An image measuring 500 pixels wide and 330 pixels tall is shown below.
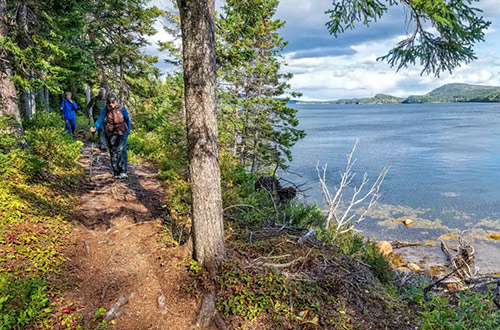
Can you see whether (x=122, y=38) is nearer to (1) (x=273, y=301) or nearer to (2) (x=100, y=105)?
(2) (x=100, y=105)

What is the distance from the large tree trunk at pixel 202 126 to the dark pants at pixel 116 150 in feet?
13.3

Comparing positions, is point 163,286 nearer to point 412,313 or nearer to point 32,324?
point 32,324

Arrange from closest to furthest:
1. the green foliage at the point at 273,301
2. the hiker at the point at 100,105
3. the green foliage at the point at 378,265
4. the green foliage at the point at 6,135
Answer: the green foliage at the point at 273,301 < the green foliage at the point at 6,135 < the green foliage at the point at 378,265 < the hiker at the point at 100,105

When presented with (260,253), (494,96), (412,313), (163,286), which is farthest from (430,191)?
(494,96)

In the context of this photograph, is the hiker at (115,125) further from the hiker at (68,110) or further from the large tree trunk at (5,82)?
the hiker at (68,110)

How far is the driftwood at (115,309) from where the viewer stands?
3.34 metres

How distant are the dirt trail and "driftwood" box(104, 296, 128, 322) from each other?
4 cm

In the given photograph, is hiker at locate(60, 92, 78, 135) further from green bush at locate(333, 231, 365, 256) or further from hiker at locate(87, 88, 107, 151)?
green bush at locate(333, 231, 365, 256)

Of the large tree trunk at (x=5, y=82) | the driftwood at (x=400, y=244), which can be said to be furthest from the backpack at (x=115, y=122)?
the driftwood at (x=400, y=244)

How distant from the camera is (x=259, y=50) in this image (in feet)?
63.6

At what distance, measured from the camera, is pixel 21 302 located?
3012 millimetres

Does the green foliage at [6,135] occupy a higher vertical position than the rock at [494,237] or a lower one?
higher

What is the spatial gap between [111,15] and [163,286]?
14.1 meters

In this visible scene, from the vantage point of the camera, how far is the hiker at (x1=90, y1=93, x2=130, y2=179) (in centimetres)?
665
